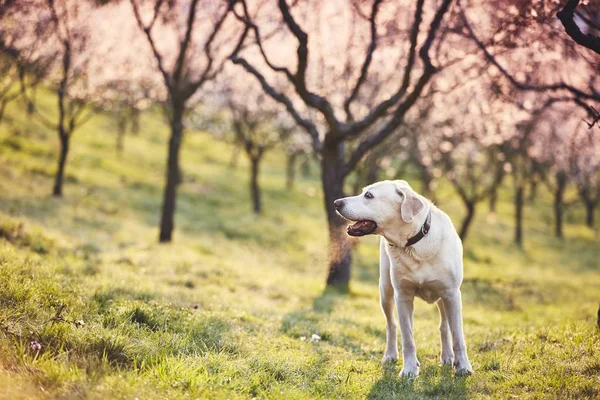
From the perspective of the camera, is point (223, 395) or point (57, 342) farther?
point (57, 342)

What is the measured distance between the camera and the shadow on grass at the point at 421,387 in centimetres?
489

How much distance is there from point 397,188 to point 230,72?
23052mm

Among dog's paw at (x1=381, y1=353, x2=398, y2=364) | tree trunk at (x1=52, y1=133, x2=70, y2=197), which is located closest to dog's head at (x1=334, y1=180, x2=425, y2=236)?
dog's paw at (x1=381, y1=353, x2=398, y2=364)

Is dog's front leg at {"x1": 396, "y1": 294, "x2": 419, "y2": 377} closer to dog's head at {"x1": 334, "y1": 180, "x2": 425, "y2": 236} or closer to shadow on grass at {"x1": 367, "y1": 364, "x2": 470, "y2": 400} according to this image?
shadow on grass at {"x1": 367, "y1": 364, "x2": 470, "y2": 400}

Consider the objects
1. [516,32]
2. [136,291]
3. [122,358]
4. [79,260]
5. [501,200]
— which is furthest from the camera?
[501,200]

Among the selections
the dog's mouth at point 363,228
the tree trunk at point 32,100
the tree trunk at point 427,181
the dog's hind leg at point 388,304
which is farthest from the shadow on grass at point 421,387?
the tree trunk at point 427,181

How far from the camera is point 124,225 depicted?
61.9 feet

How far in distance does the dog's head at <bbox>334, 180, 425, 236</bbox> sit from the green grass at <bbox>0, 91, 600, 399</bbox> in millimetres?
1571

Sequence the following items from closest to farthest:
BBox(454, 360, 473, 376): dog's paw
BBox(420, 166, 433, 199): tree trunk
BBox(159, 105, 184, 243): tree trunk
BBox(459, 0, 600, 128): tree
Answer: BBox(454, 360, 473, 376): dog's paw, BBox(459, 0, 600, 128): tree, BBox(159, 105, 184, 243): tree trunk, BBox(420, 166, 433, 199): tree trunk

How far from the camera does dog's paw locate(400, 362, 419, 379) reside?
550 centimetres

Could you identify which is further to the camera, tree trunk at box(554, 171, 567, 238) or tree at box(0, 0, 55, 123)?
tree trunk at box(554, 171, 567, 238)

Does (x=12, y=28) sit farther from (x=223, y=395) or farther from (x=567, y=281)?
(x=567, y=281)

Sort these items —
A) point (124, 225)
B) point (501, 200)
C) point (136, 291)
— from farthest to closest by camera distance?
point (501, 200) < point (124, 225) < point (136, 291)

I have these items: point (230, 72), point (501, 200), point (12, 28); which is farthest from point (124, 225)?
point (501, 200)
